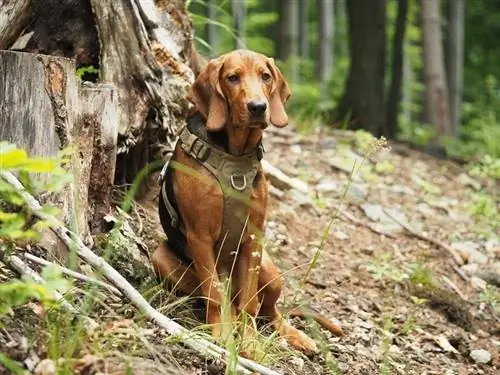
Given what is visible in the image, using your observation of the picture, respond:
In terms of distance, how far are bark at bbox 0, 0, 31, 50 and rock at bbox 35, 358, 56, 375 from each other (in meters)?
2.49

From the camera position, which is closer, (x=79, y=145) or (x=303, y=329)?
(x=79, y=145)

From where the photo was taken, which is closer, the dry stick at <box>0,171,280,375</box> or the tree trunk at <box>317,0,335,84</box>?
the dry stick at <box>0,171,280,375</box>

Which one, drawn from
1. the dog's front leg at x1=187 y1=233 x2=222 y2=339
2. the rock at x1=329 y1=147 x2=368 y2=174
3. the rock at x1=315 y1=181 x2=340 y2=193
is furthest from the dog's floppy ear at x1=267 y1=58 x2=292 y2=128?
the rock at x1=329 y1=147 x2=368 y2=174

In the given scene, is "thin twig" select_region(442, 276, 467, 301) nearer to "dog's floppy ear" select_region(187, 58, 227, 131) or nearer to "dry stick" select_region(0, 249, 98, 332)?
"dog's floppy ear" select_region(187, 58, 227, 131)

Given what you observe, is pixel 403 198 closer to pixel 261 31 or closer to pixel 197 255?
pixel 197 255

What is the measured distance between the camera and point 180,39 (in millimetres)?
5859

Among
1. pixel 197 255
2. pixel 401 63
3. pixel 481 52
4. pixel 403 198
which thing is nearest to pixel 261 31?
pixel 481 52

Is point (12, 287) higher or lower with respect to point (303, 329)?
higher

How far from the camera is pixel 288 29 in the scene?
15.8 m

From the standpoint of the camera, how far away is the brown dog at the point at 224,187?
415cm

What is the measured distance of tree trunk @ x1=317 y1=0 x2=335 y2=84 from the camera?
16.3 metres

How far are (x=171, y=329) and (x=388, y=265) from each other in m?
2.99

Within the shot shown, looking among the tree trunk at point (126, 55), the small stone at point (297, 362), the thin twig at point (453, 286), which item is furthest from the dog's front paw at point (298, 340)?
the thin twig at point (453, 286)

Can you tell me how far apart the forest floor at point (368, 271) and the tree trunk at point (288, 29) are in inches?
255
